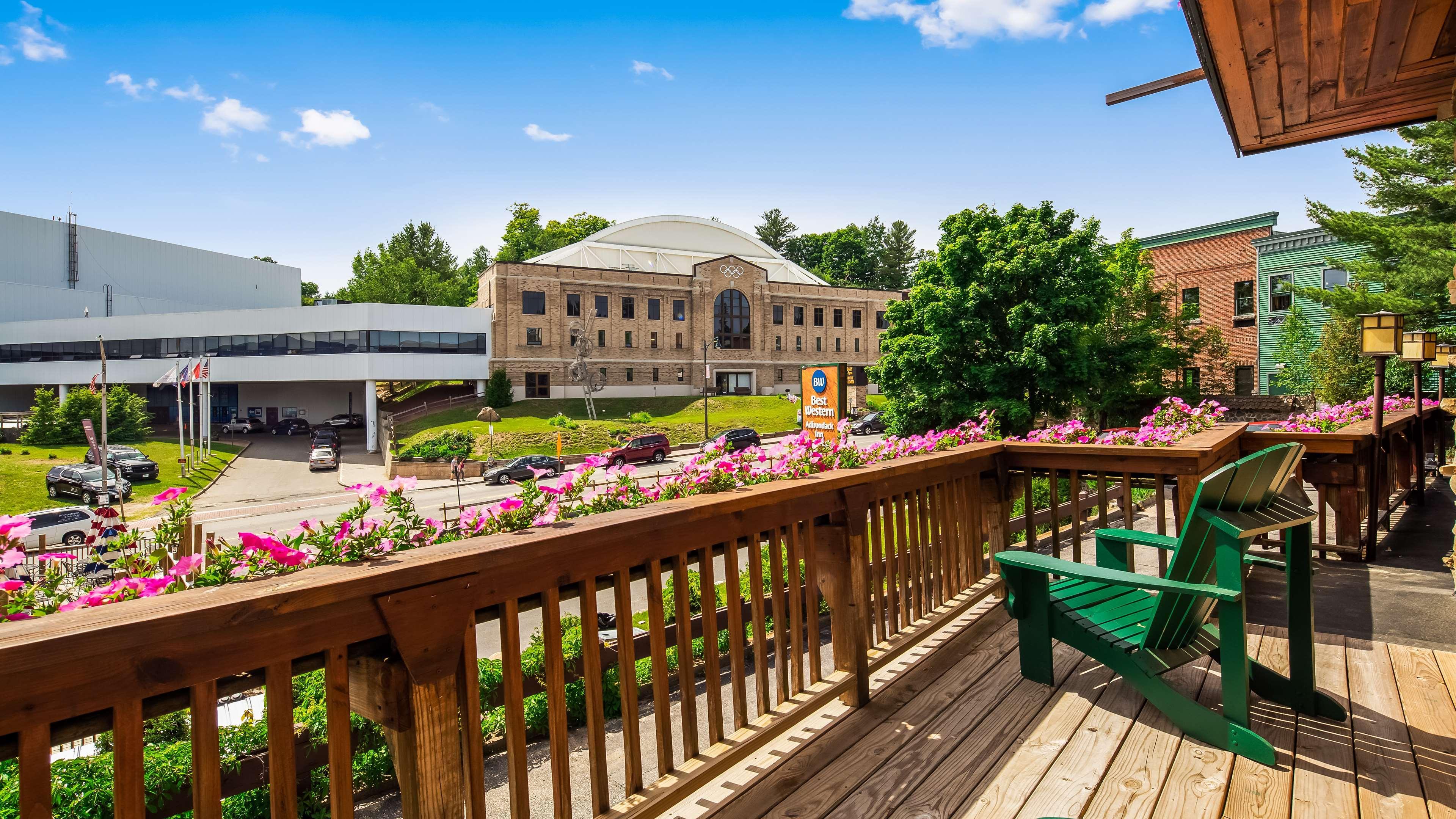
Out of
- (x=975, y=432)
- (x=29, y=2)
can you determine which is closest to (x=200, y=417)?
(x=29, y=2)

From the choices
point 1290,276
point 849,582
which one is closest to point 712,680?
point 849,582

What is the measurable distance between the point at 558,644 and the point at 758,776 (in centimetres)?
97

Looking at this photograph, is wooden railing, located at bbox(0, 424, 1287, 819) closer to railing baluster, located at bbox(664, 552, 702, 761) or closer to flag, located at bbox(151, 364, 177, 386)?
railing baluster, located at bbox(664, 552, 702, 761)

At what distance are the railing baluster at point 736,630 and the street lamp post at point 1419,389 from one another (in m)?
9.13

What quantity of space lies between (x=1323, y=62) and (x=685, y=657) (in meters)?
3.18

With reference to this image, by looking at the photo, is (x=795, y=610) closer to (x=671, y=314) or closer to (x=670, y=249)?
(x=671, y=314)

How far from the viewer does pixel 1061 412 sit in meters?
20.9

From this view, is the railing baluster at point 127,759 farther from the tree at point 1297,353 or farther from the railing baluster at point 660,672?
the tree at point 1297,353

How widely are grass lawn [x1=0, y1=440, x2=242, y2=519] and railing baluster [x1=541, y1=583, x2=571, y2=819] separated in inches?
1006

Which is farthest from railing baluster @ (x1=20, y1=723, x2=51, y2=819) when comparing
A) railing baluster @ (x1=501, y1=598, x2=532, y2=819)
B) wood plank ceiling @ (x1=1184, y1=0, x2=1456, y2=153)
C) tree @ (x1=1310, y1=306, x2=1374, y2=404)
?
tree @ (x1=1310, y1=306, x2=1374, y2=404)

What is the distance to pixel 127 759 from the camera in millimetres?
1104

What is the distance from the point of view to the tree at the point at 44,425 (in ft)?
114

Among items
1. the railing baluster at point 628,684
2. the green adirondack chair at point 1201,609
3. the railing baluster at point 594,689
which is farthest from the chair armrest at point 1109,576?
the railing baluster at point 594,689

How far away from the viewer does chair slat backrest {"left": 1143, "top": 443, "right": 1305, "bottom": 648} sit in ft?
7.27
